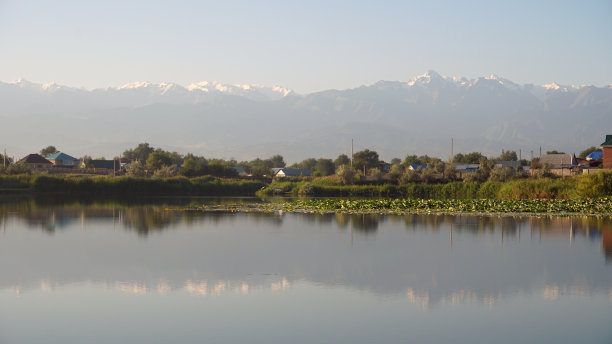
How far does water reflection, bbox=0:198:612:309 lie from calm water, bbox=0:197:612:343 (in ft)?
0.19

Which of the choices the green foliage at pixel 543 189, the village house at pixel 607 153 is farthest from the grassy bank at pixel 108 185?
the village house at pixel 607 153

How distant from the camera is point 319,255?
20844mm

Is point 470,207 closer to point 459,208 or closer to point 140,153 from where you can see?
point 459,208

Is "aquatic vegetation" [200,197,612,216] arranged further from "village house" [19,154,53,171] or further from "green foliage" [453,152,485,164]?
"green foliage" [453,152,485,164]

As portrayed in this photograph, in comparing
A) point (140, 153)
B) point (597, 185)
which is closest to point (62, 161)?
point (140, 153)

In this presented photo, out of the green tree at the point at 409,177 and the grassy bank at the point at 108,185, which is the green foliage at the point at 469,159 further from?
the grassy bank at the point at 108,185

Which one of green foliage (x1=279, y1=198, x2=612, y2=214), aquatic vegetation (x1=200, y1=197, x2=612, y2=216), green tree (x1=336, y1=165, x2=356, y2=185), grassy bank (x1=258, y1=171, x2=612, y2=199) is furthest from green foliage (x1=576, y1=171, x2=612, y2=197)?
green tree (x1=336, y1=165, x2=356, y2=185)

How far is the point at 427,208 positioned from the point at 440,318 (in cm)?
2870

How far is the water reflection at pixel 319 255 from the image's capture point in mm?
15961

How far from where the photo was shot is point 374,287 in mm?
15758

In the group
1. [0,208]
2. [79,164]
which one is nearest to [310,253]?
[0,208]

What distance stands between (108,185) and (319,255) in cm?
4858

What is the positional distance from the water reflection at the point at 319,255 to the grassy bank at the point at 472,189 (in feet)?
49.2

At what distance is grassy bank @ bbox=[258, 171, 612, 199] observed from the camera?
4750 centimetres
